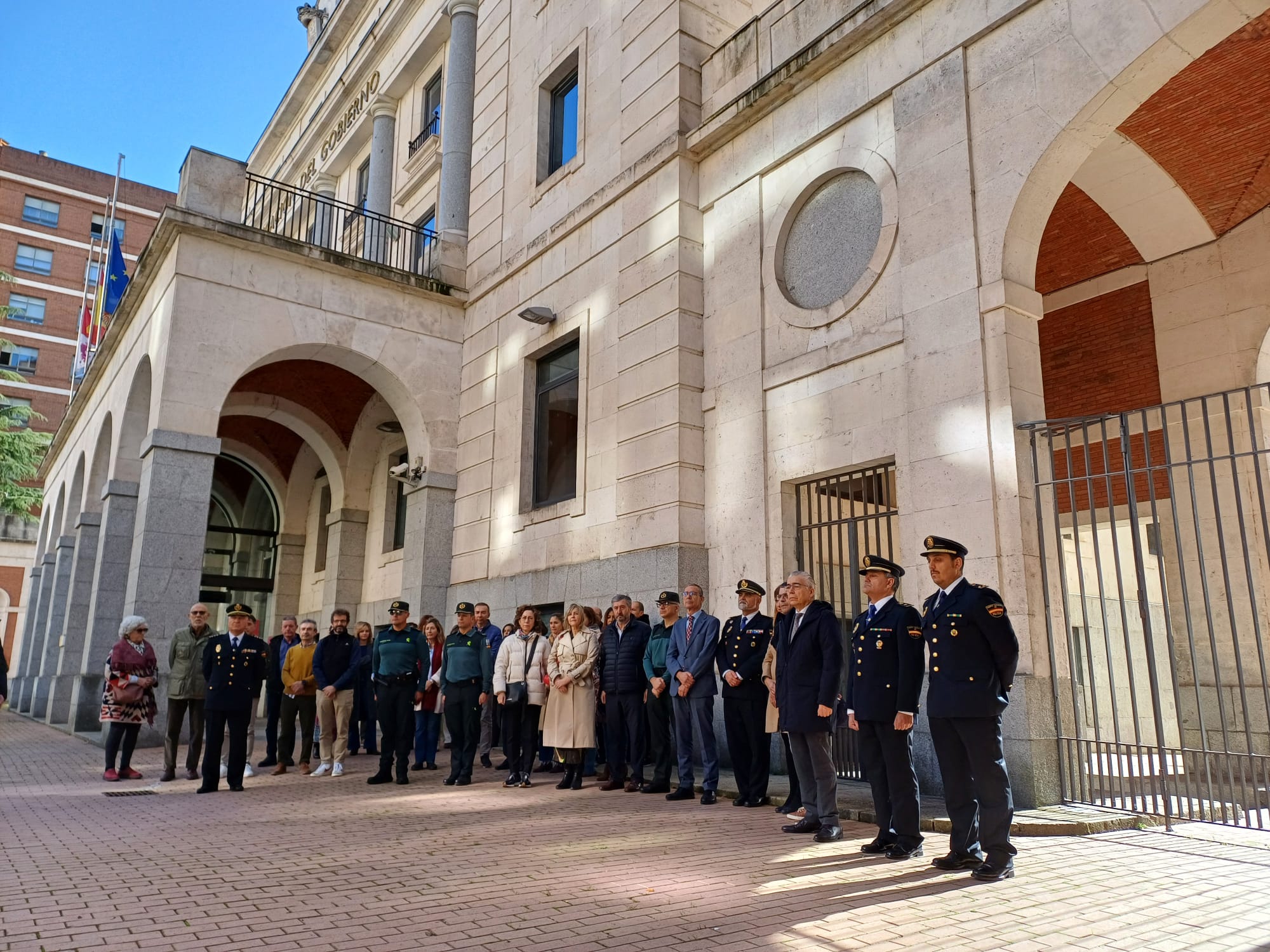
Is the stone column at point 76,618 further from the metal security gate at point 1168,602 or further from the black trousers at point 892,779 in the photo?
the metal security gate at point 1168,602

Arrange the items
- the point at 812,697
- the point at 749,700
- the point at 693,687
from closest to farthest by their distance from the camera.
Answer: the point at 812,697
the point at 749,700
the point at 693,687

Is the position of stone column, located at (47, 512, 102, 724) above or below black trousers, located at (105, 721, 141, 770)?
above

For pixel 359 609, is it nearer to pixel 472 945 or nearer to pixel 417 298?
pixel 417 298

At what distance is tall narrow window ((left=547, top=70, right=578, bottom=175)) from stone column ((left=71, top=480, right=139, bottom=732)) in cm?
901

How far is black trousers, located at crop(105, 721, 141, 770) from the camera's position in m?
10.2

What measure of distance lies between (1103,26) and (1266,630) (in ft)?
19.9

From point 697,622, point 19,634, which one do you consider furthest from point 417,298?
point 19,634

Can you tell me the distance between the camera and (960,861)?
18.3 ft

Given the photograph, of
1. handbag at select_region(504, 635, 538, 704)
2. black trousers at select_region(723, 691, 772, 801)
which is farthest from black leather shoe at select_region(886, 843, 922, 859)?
handbag at select_region(504, 635, 538, 704)

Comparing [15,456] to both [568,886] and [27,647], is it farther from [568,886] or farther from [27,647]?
[568,886]

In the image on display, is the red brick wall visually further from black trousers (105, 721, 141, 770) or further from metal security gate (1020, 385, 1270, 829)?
black trousers (105, 721, 141, 770)

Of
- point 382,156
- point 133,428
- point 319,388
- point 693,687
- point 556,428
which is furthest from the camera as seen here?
point 382,156

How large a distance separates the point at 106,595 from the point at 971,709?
14.4m

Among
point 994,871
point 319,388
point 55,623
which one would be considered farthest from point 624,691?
point 55,623
